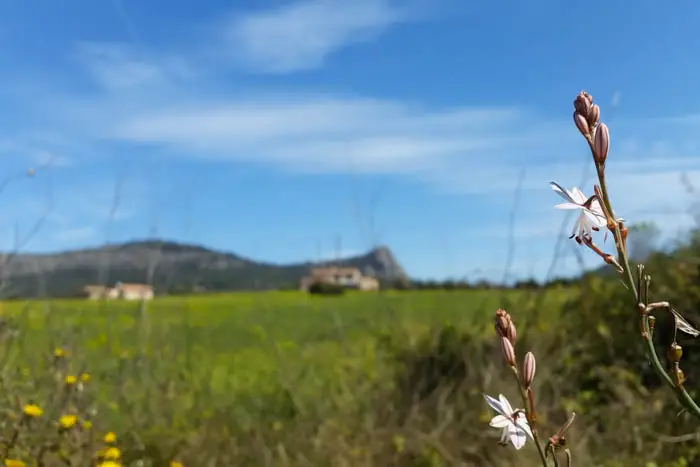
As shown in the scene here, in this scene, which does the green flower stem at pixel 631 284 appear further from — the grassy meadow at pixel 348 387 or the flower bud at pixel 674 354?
the grassy meadow at pixel 348 387

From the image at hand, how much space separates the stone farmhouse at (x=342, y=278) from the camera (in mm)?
5369

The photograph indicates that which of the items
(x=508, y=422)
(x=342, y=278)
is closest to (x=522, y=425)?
(x=508, y=422)

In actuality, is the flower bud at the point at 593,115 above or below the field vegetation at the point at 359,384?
above

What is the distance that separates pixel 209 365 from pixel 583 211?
392 centimetres

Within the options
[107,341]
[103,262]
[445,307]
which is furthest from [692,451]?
[103,262]

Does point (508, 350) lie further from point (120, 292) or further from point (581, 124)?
point (120, 292)

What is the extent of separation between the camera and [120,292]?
16.7 feet

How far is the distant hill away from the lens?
16.2 ft

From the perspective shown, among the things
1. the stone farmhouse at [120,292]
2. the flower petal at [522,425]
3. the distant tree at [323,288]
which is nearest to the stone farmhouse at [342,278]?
the distant tree at [323,288]

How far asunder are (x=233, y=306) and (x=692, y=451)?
9391 millimetres

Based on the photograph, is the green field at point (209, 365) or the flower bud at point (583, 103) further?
the green field at point (209, 365)

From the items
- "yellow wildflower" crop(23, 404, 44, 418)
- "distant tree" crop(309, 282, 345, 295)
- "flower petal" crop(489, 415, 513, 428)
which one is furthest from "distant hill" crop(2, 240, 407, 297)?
"flower petal" crop(489, 415, 513, 428)

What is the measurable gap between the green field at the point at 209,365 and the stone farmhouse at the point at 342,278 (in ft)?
0.30

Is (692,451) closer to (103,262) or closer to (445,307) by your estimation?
(445,307)
